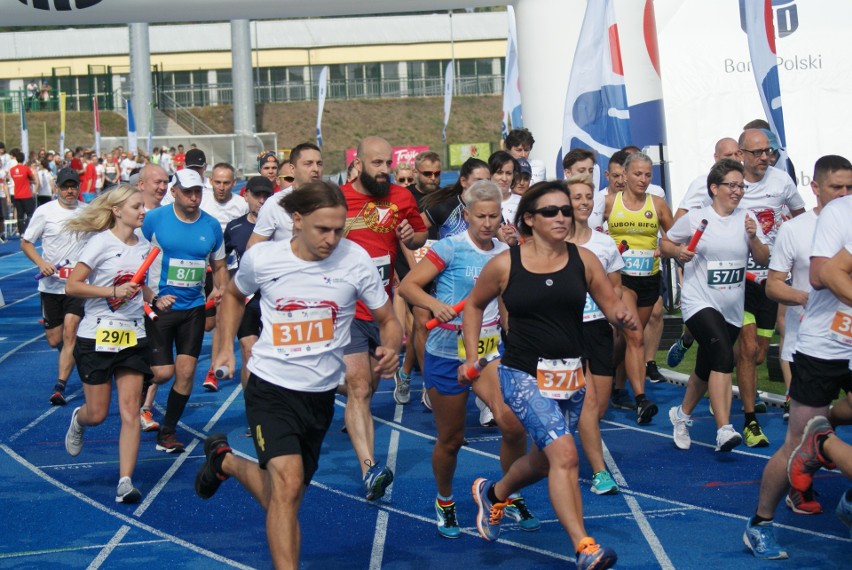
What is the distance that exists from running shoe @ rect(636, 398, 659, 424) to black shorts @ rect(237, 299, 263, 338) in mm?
2977

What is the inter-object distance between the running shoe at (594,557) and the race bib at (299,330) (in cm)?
149

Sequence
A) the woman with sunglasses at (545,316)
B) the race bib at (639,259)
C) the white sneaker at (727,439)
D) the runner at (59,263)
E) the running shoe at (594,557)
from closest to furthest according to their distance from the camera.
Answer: the running shoe at (594,557) < the woman with sunglasses at (545,316) < the white sneaker at (727,439) < the race bib at (639,259) < the runner at (59,263)

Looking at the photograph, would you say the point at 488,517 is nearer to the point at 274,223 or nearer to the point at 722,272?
the point at 274,223

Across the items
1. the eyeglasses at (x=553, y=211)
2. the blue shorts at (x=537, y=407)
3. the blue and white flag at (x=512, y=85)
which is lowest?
the blue shorts at (x=537, y=407)

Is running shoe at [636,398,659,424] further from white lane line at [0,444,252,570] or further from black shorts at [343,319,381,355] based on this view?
white lane line at [0,444,252,570]

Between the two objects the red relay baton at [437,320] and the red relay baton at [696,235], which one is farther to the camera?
the red relay baton at [696,235]

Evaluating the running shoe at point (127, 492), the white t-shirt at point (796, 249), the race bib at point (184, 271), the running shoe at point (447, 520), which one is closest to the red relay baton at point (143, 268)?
the race bib at point (184, 271)

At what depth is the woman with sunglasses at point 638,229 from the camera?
9531mm

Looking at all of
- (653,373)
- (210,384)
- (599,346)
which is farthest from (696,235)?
(210,384)

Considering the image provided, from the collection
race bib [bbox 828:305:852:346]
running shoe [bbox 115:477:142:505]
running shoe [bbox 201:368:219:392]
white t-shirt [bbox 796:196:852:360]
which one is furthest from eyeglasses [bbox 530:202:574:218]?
running shoe [bbox 201:368:219:392]

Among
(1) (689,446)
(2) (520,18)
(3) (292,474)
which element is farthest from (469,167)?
(2) (520,18)

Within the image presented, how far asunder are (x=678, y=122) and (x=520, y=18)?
2339mm

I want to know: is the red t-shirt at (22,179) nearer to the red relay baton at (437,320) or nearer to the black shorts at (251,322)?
the black shorts at (251,322)

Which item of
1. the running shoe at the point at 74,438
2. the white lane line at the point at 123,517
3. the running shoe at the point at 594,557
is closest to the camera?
the running shoe at the point at 594,557
